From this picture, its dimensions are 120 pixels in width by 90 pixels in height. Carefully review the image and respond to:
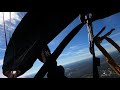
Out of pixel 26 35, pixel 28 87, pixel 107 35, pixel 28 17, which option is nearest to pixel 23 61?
pixel 26 35

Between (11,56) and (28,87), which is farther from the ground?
(11,56)

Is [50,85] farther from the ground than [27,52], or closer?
closer

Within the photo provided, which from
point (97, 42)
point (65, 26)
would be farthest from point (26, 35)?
point (97, 42)

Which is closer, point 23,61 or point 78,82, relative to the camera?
point 78,82

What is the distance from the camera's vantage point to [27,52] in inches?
135

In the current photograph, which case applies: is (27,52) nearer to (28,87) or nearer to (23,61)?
(23,61)

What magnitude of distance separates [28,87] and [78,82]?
1.06ft

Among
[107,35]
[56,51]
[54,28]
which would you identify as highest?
[54,28]

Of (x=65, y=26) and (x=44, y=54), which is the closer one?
(x=44, y=54)

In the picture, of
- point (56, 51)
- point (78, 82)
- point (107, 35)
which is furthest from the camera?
point (107, 35)

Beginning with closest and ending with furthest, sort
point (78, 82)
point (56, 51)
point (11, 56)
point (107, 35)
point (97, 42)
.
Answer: point (78, 82), point (56, 51), point (97, 42), point (107, 35), point (11, 56)

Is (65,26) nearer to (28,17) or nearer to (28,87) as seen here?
(28,17)

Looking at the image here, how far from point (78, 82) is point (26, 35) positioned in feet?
8.53

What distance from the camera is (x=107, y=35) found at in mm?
3367
